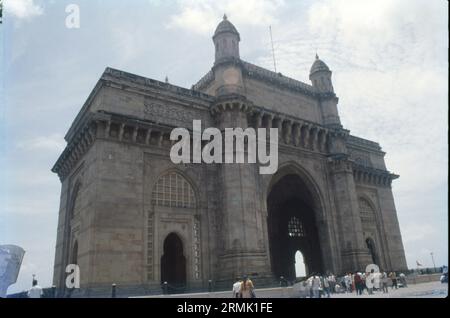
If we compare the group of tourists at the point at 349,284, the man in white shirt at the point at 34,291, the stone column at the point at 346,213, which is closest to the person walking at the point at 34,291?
the man in white shirt at the point at 34,291

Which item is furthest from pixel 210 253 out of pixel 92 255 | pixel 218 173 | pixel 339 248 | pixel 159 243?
pixel 339 248

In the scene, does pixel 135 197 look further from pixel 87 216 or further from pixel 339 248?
pixel 339 248

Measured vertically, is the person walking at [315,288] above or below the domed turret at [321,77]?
below

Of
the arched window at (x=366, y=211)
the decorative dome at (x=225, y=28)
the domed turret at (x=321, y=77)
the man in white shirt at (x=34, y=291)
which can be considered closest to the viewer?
the man in white shirt at (x=34, y=291)

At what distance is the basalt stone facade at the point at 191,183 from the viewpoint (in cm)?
1820

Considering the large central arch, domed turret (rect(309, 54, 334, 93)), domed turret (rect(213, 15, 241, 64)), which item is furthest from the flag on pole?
domed turret (rect(309, 54, 334, 93))

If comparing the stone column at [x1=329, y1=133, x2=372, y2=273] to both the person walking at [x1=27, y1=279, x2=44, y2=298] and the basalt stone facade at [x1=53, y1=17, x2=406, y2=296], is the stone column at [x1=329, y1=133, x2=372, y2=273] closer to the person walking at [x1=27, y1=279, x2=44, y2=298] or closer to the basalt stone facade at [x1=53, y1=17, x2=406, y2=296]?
the basalt stone facade at [x1=53, y1=17, x2=406, y2=296]

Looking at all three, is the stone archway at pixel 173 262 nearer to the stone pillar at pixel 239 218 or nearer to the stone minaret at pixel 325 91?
the stone pillar at pixel 239 218

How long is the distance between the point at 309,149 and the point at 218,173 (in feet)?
27.5

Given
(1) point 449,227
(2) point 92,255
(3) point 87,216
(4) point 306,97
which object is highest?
(4) point 306,97

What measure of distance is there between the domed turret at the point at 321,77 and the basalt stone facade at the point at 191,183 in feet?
0.29

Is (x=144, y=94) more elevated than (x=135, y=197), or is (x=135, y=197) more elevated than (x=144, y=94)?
(x=144, y=94)

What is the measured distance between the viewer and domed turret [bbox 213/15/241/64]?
79.5 ft
